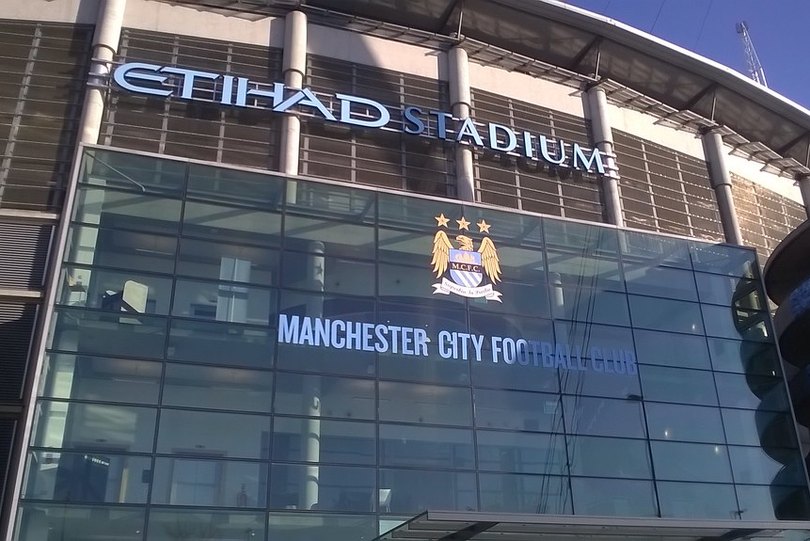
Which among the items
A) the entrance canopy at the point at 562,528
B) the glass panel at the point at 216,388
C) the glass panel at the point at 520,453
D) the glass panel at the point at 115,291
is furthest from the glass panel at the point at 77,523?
the glass panel at the point at 520,453

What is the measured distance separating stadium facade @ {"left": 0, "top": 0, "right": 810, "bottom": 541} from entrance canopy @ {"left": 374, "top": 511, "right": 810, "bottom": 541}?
10 centimetres

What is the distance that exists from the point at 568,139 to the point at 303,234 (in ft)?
38.7

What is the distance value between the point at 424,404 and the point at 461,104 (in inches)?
458

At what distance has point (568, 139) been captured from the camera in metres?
28.3

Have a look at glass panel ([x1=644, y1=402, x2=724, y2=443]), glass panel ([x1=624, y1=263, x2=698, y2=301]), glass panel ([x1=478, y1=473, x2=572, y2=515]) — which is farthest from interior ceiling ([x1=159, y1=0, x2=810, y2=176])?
glass panel ([x1=478, y1=473, x2=572, y2=515])

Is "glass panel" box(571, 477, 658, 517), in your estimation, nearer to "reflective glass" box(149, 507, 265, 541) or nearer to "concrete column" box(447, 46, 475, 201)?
"reflective glass" box(149, 507, 265, 541)

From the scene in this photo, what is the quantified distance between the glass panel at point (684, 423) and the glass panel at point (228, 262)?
35.3 ft

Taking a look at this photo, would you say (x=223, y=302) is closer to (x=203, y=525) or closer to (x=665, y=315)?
(x=203, y=525)


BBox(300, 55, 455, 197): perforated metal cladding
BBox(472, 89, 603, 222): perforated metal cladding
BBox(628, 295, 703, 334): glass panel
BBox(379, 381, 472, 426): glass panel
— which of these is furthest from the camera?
BBox(472, 89, 603, 222): perforated metal cladding

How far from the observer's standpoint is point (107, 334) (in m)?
18.1

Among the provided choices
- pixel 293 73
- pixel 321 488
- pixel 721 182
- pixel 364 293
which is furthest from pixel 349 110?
pixel 721 182

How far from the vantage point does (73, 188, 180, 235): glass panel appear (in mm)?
19672

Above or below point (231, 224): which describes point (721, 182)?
above

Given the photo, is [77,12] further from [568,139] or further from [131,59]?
[568,139]
